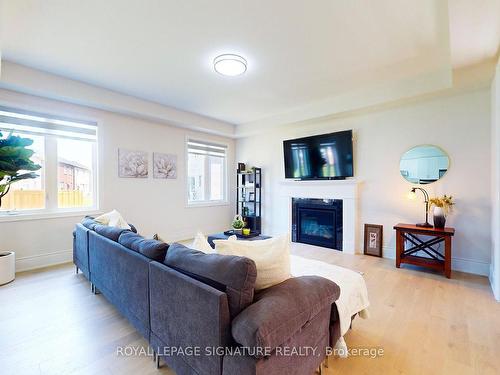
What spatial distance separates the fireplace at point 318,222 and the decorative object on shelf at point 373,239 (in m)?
0.46

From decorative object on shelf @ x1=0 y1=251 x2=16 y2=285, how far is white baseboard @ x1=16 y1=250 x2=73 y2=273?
26cm

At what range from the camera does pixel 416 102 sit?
369 centimetres

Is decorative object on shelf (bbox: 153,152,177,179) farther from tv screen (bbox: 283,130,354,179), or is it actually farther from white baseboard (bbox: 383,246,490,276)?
white baseboard (bbox: 383,246,490,276)

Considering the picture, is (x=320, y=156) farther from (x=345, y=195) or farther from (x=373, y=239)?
(x=373, y=239)

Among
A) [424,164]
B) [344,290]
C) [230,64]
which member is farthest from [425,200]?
[230,64]

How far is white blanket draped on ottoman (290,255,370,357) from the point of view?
1.68 meters

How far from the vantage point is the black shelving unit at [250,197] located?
227 inches

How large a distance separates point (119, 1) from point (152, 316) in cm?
251

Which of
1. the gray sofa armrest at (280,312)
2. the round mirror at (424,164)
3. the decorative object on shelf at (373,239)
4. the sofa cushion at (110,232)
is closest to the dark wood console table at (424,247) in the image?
the decorative object on shelf at (373,239)

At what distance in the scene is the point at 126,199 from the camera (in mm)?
4406

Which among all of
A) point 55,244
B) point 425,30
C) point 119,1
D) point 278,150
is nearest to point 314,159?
point 278,150

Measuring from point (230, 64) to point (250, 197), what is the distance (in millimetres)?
3632

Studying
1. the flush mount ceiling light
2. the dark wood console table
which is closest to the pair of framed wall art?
the flush mount ceiling light

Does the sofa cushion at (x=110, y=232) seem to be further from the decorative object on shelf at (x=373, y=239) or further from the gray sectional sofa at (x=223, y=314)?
the decorative object on shelf at (x=373, y=239)
